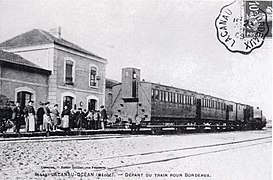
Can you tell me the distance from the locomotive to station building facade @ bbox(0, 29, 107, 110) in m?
0.79

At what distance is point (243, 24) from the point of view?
15.0 feet

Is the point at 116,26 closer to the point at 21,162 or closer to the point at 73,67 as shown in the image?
the point at 21,162

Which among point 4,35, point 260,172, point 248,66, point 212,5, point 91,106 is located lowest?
point 260,172

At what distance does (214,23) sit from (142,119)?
425 centimetres

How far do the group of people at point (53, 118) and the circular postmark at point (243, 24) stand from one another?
11.2 ft

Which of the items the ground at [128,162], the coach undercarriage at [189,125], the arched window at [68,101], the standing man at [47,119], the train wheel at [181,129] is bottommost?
the ground at [128,162]

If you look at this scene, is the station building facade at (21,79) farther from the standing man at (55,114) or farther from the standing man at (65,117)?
the standing man at (65,117)

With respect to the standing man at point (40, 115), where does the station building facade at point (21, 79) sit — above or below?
above

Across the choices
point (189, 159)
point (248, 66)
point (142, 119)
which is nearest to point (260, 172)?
point (189, 159)

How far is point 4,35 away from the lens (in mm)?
4852

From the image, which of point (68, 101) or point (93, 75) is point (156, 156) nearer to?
point (68, 101)

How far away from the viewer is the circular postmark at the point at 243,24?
4.53 m

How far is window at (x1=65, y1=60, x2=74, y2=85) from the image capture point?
24.9 feet

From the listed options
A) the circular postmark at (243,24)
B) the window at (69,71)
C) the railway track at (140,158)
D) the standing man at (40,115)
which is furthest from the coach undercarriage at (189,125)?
the circular postmark at (243,24)
